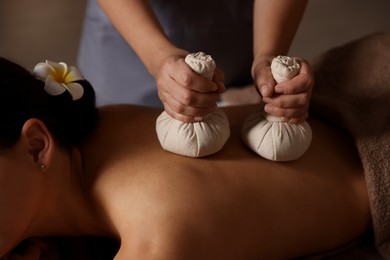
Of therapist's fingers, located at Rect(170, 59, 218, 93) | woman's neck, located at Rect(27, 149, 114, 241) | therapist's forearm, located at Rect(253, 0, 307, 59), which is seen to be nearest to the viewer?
therapist's fingers, located at Rect(170, 59, 218, 93)

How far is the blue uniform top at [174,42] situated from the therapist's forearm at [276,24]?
0.76 feet

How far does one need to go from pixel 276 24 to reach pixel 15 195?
24.9 inches

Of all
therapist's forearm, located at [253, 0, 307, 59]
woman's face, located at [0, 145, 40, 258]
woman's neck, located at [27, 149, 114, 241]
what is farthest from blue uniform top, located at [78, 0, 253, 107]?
woman's face, located at [0, 145, 40, 258]

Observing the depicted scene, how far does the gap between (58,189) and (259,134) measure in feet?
1.22

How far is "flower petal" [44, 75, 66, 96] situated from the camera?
A: 0.97 m

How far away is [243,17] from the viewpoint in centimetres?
142

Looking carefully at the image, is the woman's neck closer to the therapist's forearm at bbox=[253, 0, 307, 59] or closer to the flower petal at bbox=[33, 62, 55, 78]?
the flower petal at bbox=[33, 62, 55, 78]

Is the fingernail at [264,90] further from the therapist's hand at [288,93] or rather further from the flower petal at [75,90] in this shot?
the flower petal at [75,90]

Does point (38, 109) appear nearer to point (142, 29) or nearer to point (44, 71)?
point (44, 71)

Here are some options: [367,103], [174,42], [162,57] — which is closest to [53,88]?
[162,57]

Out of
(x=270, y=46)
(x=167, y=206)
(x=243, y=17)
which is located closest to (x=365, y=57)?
(x=270, y=46)

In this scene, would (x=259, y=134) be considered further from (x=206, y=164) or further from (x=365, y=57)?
(x=365, y=57)

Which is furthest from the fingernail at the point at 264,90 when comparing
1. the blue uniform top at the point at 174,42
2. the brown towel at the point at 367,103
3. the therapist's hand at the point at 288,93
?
the blue uniform top at the point at 174,42

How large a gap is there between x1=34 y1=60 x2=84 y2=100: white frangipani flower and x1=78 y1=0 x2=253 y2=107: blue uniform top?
0.38m
